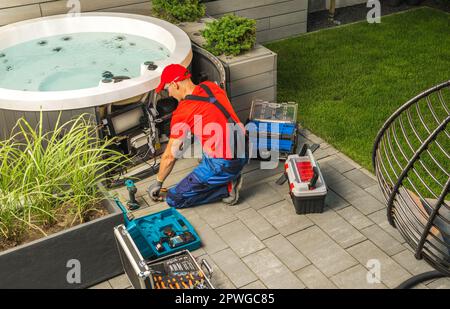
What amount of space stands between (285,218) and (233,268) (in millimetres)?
827

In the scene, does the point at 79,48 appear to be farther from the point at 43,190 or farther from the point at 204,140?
the point at 43,190

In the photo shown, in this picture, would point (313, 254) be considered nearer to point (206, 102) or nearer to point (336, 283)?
point (336, 283)

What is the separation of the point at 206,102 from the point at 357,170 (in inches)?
A: 73.1

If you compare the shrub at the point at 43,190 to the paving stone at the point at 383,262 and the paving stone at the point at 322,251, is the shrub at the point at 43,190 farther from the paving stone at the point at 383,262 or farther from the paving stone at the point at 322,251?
the paving stone at the point at 383,262

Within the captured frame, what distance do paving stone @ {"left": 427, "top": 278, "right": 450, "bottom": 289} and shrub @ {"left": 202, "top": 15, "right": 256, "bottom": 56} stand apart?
3.24 meters

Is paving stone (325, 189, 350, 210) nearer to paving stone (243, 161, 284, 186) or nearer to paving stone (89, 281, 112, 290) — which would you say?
paving stone (243, 161, 284, 186)

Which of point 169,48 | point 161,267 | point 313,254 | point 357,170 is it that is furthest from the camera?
point 169,48

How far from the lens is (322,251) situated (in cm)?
505

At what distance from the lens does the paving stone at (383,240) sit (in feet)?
16.5

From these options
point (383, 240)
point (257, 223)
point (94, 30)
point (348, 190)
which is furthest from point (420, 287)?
point (94, 30)

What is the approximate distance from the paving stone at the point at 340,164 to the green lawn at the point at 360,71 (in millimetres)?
123

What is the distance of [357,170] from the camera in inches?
241

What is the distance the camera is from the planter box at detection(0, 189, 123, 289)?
4.31 metres
